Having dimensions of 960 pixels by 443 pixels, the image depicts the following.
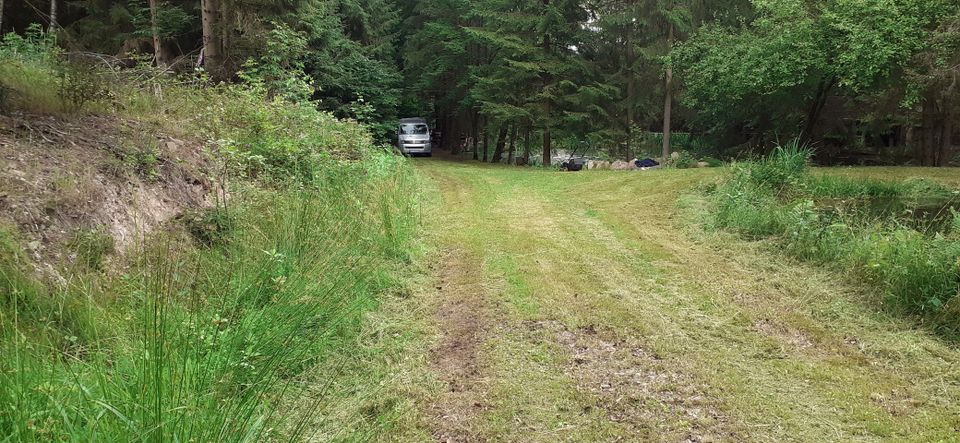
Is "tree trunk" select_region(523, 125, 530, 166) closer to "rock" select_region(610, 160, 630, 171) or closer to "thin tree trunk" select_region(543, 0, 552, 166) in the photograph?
"thin tree trunk" select_region(543, 0, 552, 166)

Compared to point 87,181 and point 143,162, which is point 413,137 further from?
point 87,181

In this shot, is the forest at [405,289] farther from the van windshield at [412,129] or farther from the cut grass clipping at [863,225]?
the van windshield at [412,129]

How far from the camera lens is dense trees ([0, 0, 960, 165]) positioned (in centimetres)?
1265

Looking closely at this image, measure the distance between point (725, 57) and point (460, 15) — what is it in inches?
475

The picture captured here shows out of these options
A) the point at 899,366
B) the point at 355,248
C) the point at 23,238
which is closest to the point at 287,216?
the point at 355,248

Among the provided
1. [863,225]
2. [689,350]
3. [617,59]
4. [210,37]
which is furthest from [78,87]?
[617,59]

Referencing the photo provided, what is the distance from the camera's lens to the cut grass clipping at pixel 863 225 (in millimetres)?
A: 4438

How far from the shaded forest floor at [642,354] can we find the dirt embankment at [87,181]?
2.10 m

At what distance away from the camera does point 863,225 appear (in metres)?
6.59

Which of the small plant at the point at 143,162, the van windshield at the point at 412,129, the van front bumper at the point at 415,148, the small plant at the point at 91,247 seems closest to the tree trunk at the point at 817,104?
the van front bumper at the point at 415,148

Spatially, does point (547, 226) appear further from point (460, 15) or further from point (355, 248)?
point (460, 15)

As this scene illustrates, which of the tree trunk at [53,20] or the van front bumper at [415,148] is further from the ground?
the tree trunk at [53,20]

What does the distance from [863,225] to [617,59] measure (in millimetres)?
16964

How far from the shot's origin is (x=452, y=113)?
2997cm
